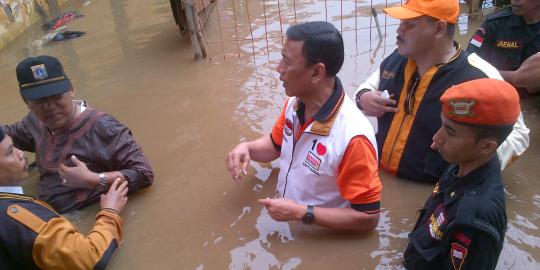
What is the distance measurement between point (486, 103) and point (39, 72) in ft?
8.99

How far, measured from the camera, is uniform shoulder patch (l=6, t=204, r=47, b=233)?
208cm

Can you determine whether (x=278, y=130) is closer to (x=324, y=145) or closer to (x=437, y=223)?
(x=324, y=145)

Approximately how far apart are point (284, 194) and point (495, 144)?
4.41 feet

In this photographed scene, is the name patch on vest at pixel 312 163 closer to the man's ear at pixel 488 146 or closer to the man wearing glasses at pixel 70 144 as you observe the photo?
the man's ear at pixel 488 146

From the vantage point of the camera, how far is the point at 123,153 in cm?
320

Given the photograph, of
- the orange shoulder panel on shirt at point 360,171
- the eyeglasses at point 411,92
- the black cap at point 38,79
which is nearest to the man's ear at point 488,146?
the orange shoulder panel on shirt at point 360,171

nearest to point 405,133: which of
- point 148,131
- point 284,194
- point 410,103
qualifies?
point 410,103

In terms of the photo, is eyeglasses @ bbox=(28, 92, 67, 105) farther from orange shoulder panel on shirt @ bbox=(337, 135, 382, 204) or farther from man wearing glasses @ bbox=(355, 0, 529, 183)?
man wearing glasses @ bbox=(355, 0, 529, 183)

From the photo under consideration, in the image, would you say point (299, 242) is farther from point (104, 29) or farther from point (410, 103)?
point (104, 29)

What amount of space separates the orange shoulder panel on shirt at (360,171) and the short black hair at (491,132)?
0.58 meters

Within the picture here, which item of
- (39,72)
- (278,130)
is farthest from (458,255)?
(39,72)

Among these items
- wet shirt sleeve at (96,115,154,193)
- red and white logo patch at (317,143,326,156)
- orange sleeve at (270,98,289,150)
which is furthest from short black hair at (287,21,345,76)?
wet shirt sleeve at (96,115,154,193)

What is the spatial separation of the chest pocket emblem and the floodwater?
0.49 m

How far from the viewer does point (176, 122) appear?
450 centimetres
